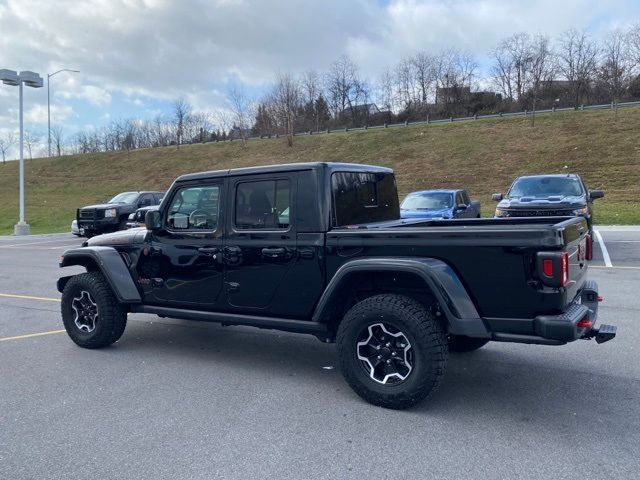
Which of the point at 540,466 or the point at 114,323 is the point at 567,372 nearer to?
the point at 540,466

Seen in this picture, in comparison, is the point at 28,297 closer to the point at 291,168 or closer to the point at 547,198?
the point at 291,168

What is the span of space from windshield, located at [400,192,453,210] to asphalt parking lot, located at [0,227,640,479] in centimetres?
853

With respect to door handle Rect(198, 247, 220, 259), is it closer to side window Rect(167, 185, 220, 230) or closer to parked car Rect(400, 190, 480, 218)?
side window Rect(167, 185, 220, 230)

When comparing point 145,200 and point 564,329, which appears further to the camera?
point 145,200

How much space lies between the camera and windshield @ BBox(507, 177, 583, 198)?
41.3 ft

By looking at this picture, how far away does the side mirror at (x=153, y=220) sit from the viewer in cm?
537

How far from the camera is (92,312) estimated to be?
19.3 feet

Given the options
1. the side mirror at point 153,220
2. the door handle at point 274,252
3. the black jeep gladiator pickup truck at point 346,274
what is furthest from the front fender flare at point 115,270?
the door handle at point 274,252

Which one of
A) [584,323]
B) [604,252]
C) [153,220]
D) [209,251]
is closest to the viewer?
[584,323]

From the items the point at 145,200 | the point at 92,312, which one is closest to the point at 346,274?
the point at 92,312

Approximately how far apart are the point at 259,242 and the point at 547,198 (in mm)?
9322

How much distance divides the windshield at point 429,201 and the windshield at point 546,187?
1979 mm

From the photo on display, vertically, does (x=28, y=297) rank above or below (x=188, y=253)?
below

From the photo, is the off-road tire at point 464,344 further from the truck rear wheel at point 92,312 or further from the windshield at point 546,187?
the windshield at point 546,187
